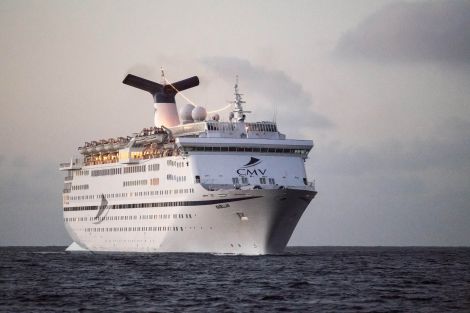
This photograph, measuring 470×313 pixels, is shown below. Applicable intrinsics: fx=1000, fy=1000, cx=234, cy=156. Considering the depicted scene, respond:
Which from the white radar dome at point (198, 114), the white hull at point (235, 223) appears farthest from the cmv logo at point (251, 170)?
the white radar dome at point (198, 114)

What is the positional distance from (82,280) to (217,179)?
20.9 metres

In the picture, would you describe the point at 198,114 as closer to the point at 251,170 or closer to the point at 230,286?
the point at 251,170

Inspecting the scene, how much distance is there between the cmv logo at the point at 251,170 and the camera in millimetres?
81125

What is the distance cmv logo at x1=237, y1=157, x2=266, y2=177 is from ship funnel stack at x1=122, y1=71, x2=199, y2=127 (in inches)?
925

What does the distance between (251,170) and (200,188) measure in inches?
206

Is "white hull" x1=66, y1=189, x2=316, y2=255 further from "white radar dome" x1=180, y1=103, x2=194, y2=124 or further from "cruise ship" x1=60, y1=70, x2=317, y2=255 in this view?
"white radar dome" x1=180, y1=103, x2=194, y2=124

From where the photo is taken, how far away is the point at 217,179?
80.4m

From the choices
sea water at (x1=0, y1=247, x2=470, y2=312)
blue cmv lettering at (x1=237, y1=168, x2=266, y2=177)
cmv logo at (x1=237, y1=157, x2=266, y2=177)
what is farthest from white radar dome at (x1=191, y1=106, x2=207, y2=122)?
sea water at (x1=0, y1=247, x2=470, y2=312)

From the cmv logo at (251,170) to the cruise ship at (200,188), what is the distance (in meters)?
0.08

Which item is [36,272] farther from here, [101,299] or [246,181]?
[101,299]

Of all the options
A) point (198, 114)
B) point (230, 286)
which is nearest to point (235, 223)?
point (198, 114)

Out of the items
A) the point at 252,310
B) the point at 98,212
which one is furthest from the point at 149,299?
the point at 98,212

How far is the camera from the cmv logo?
81125 millimetres

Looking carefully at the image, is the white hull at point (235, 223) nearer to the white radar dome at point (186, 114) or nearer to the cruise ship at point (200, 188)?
the cruise ship at point (200, 188)
